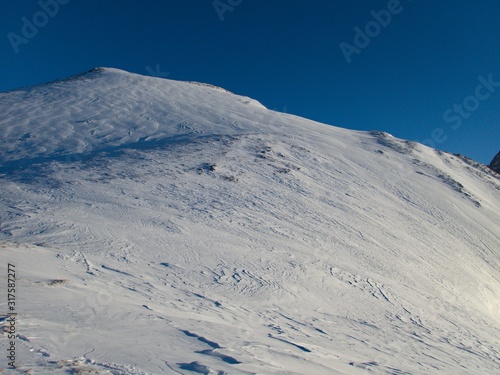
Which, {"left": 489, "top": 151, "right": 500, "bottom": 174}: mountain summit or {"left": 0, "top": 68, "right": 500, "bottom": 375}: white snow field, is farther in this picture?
{"left": 489, "top": 151, "right": 500, "bottom": 174}: mountain summit

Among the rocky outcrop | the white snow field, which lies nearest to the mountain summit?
the rocky outcrop

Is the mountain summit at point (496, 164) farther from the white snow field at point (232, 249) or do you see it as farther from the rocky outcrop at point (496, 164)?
the white snow field at point (232, 249)

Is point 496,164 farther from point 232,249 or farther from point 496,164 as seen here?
point 232,249

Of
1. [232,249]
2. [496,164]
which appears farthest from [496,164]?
[232,249]

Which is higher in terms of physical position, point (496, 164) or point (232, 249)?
point (496, 164)

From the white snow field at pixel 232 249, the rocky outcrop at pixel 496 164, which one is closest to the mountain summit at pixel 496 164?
the rocky outcrop at pixel 496 164

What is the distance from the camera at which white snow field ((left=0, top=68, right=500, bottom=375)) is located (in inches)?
180

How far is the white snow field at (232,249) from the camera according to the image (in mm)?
4566

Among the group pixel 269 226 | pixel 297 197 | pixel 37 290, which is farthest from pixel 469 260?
pixel 37 290

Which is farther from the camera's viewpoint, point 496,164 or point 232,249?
point 496,164

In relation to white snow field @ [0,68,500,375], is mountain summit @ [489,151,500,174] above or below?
above

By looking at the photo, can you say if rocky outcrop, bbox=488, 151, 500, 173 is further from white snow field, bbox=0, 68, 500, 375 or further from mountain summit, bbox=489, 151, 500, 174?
white snow field, bbox=0, 68, 500, 375

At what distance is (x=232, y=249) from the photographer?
29.2 ft

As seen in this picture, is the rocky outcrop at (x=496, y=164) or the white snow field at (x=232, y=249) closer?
the white snow field at (x=232, y=249)
